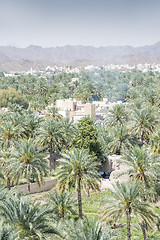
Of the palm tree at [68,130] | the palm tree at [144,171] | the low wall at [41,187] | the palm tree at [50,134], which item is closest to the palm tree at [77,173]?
the palm tree at [144,171]

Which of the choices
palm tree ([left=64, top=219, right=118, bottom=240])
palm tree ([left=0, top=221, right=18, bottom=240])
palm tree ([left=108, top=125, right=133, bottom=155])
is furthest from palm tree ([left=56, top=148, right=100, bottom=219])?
palm tree ([left=108, top=125, right=133, bottom=155])

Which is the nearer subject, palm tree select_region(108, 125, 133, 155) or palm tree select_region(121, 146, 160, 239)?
palm tree select_region(121, 146, 160, 239)

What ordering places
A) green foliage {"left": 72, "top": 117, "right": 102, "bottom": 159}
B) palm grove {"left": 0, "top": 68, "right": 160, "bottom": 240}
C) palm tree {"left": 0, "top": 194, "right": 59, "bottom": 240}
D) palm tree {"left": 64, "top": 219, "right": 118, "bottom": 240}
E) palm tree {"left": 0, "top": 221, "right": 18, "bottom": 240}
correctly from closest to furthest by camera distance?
1. palm tree {"left": 0, "top": 221, "right": 18, "bottom": 240}
2. palm tree {"left": 64, "top": 219, "right": 118, "bottom": 240}
3. palm tree {"left": 0, "top": 194, "right": 59, "bottom": 240}
4. palm grove {"left": 0, "top": 68, "right": 160, "bottom": 240}
5. green foliage {"left": 72, "top": 117, "right": 102, "bottom": 159}

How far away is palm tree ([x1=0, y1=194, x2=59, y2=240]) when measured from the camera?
44.1 feet

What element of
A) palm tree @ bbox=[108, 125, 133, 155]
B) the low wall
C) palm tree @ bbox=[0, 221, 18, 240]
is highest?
palm tree @ bbox=[0, 221, 18, 240]

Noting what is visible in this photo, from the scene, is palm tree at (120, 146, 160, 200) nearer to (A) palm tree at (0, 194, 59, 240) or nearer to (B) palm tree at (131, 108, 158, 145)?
(A) palm tree at (0, 194, 59, 240)

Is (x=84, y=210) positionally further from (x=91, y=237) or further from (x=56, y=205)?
(x=91, y=237)

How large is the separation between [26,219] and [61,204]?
21.9 ft

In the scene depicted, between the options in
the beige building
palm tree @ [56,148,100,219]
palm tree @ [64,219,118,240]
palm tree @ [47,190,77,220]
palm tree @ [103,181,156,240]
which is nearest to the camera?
palm tree @ [64,219,118,240]

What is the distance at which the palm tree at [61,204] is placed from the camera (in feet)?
65.4

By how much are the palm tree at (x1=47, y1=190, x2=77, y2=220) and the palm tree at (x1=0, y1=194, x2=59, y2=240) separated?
5357 millimetres

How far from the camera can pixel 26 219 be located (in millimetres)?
13758

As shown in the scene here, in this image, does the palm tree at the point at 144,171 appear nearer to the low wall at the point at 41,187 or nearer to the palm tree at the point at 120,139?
the low wall at the point at 41,187

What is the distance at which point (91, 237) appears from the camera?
11883 mm
